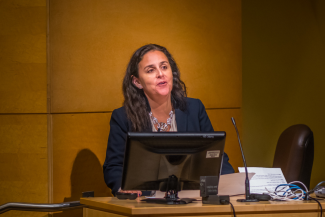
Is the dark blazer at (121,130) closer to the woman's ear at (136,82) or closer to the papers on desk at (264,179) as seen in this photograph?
the woman's ear at (136,82)

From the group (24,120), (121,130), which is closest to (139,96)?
(121,130)

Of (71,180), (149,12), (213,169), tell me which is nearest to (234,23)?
(149,12)

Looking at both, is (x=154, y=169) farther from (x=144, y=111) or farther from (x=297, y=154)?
(x=297, y=154)

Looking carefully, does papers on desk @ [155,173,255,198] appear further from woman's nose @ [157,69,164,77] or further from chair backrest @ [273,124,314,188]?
woman's nose @ [157,69,164,77]

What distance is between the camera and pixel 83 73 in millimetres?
2680

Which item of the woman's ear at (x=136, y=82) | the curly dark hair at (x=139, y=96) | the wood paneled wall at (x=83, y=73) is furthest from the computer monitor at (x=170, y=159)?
the wood paneled wall at (x=83, y=73)

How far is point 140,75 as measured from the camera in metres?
2.32

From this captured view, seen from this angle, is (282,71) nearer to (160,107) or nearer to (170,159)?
(160,107)

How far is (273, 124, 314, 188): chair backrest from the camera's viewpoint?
6.80 feet

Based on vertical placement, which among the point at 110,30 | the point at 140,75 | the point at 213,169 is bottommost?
the point at 213,169

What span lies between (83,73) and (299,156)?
1.73 meters

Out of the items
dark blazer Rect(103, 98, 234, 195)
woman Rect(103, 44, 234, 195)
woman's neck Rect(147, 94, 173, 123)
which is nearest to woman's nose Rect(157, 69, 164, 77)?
woman Rect(103, 44, 234, 195)

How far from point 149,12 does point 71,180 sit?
1530mm

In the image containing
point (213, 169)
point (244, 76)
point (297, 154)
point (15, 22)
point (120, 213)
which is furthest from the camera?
point (244, 76)
